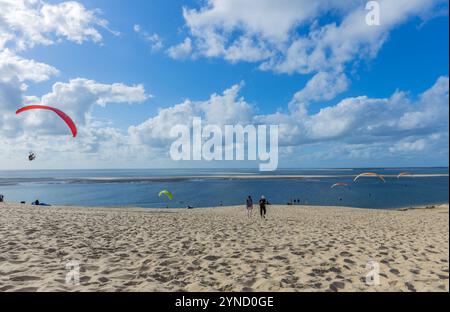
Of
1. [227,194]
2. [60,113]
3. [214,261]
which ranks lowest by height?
[227,194]

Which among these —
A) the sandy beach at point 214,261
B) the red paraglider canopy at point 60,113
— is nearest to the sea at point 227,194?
the sandy beach at point 214,261

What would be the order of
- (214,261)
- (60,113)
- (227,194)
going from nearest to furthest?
(214,261) < (60,113) < (227,194)

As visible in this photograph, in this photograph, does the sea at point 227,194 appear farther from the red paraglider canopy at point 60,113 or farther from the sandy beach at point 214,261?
the red paraglider canopy at point 60,113

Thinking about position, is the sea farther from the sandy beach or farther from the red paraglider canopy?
the red paraglider canopy

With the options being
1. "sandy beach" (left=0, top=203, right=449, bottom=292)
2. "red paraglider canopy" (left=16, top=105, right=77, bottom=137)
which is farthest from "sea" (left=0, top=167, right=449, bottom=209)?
"red paraglider canopy" (left=16, top=105, right=77, bottom=137)

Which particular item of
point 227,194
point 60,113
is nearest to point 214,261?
point 60,113

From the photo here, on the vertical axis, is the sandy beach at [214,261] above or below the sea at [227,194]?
above

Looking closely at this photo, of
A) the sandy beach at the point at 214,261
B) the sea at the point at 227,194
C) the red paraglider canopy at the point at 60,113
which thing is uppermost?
the red paraglider canopy at the point at 60,113

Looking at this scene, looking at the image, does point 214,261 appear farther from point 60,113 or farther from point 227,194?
point 227,194

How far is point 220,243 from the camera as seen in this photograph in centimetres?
878

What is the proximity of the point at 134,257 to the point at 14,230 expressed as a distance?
5705mm
